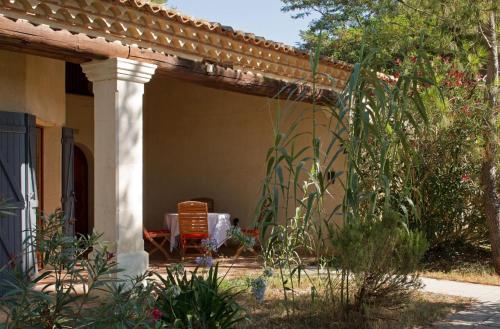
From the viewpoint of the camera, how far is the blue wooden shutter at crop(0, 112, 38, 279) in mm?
5527

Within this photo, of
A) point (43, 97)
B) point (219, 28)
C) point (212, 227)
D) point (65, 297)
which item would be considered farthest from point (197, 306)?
point (212, 227)

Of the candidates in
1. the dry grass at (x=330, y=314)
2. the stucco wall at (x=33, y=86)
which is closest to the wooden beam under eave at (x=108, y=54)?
the stucco wall at (x=33, y=86)

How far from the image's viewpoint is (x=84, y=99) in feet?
33.3

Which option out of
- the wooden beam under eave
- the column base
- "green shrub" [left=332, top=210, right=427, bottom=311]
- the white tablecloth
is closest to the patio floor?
the white tablecloth

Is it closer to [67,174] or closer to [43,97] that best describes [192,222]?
[67,174]

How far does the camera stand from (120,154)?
215 inches

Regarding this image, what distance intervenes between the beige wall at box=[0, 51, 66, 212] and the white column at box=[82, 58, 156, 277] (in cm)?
92

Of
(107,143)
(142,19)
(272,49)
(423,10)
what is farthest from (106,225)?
(423,10)

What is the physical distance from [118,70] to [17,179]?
154cm

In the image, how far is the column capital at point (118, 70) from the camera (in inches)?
213

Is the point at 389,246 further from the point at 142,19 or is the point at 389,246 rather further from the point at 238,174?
the point at 238,174

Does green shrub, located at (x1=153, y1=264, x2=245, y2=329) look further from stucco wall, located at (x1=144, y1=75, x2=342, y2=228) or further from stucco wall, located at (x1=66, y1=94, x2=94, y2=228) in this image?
stucco wall, located at (x1=66, y1=94, x2=94, y2=228)

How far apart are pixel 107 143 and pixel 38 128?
6.11 feet

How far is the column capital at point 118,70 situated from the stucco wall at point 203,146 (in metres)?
3.89
